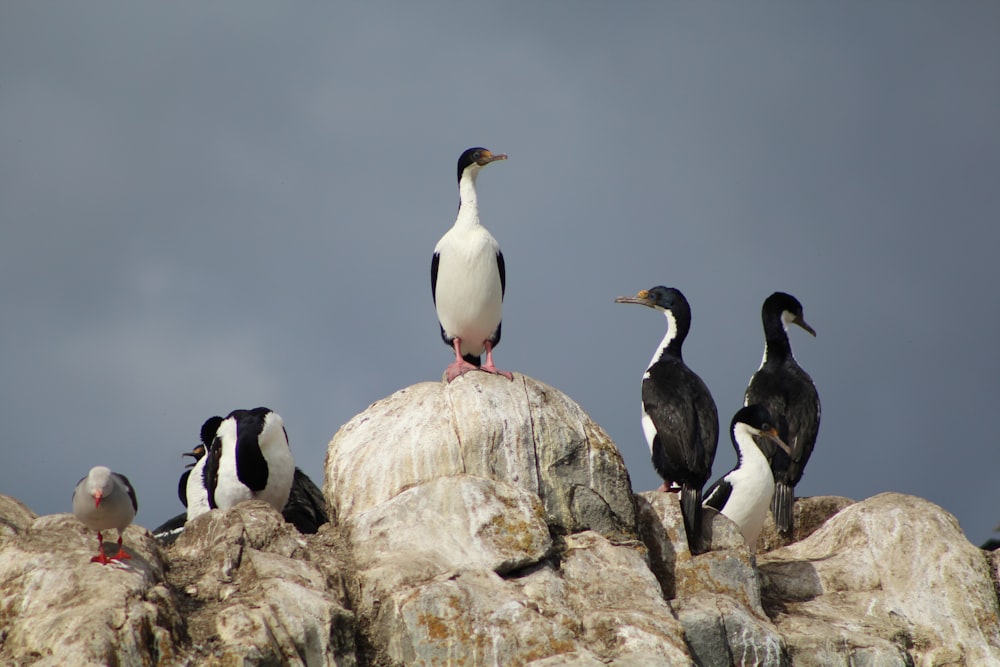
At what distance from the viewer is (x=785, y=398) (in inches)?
597

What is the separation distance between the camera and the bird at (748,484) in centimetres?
1262

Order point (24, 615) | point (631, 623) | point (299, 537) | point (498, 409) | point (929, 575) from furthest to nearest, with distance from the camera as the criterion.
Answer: point (929, 575) < point (498, 409) < point (299, 537) < point (631, 623) < point (24, 615)

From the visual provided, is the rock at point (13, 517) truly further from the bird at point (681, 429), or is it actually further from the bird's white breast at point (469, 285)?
the bird at point (681, 429)

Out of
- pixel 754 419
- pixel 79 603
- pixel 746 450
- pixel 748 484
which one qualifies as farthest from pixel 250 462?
pixel 754 419

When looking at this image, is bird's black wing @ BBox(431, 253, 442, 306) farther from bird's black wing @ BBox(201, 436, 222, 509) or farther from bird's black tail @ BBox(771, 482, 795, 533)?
bird's black tail @ BBox(771, 482, 795, 533)

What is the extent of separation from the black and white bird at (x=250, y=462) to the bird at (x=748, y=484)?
13.4 feet

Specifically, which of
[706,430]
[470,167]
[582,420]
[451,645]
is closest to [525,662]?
[451,645]

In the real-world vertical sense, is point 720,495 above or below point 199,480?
below

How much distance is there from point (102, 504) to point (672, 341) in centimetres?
702

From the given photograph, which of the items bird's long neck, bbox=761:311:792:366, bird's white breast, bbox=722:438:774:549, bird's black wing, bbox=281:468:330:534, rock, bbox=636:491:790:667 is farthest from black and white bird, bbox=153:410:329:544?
bird's long neck, bbox=761:311:792:366

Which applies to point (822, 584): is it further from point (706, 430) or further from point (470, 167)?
point (470, 167)

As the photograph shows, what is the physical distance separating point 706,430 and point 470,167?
3.75 metres

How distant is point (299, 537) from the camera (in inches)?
397

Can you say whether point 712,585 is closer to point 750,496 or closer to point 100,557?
point 750,496
